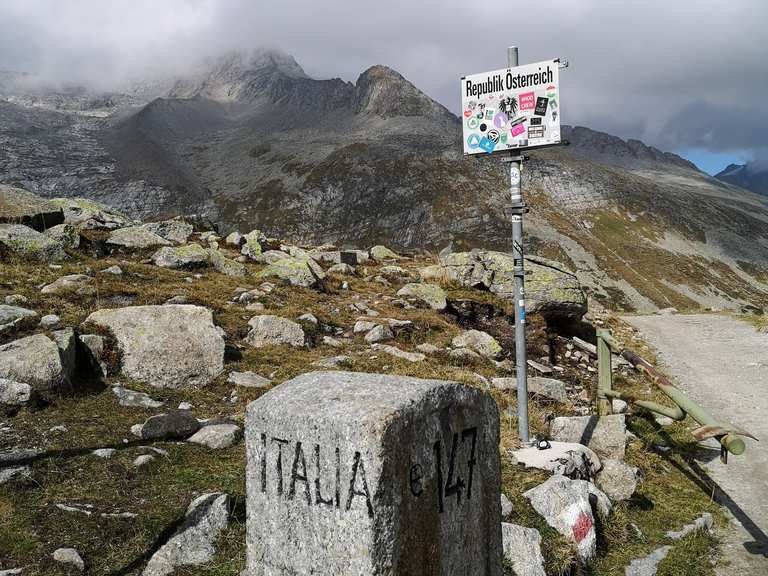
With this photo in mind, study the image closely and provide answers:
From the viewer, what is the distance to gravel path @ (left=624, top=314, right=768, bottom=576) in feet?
24.2

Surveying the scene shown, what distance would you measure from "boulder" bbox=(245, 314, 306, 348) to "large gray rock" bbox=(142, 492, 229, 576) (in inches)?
292

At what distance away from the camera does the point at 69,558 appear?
5.07 metres

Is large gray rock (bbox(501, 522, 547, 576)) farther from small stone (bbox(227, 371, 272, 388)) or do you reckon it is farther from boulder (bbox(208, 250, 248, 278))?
boulder (bbox(208, 250, 248, 278))

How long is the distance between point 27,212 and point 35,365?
603 inches

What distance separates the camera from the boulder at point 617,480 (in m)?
8.02

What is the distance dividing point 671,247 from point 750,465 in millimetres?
146054

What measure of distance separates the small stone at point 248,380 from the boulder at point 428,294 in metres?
9.42

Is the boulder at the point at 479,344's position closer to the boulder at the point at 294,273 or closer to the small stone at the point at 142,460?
the boulder at the point at 294,273

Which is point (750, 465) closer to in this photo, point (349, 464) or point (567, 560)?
point (567, 560)

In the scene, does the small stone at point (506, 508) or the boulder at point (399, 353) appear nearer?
the small stone at point (506, 508)

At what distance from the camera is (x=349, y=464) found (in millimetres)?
3420

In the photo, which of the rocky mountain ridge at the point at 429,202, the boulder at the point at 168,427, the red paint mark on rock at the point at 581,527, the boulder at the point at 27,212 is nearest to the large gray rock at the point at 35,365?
the boulder at the point at 168,427

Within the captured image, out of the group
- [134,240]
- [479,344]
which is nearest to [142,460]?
[479,344]

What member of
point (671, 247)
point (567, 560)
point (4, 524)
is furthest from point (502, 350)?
point (671, 247)
